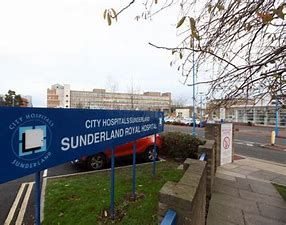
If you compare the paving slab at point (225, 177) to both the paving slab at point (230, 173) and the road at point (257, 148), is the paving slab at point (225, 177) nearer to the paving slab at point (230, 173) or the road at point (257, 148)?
the paving slab at point (230, 173)

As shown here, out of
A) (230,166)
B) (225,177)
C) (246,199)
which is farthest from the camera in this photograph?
(230,166)

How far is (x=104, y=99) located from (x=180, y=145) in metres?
44.1

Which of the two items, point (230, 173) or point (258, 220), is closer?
point (258, 220)

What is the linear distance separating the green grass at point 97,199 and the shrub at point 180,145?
7.96 feet

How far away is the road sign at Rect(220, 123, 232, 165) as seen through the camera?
9.48 m

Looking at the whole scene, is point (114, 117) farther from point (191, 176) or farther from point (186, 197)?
point (186, 197)

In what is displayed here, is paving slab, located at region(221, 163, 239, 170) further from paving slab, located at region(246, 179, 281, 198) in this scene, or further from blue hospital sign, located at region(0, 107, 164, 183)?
blue hospital sign, located at region(0, 107, 164, 183)

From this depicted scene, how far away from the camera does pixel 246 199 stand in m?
5.58

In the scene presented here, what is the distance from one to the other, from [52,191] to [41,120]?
428cm

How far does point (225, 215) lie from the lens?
4508 millimetres

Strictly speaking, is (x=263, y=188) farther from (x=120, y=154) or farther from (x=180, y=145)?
(x=120, y=154)

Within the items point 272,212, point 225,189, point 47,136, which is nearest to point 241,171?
point 225,189

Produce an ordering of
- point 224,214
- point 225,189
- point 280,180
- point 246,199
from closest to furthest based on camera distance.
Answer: point 224,214 < point 246,199 < point 225,189 < point 280,180

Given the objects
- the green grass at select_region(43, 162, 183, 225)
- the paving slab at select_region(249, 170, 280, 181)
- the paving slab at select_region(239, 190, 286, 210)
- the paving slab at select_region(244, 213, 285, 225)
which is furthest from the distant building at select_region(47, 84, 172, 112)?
the paving slab at select_region(244, 213, 285, 225)
